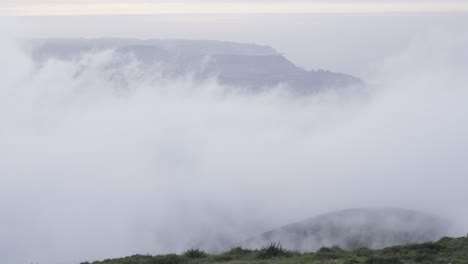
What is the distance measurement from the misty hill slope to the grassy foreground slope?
5685 centimetres

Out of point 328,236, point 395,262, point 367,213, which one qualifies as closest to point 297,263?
point 395,262

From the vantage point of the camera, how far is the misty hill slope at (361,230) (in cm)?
8550

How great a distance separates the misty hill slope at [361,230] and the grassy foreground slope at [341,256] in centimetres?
5685

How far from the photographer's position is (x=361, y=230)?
96000 mm

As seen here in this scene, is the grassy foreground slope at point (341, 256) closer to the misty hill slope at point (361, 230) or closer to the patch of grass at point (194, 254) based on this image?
the patch of grass at point (194, 254)

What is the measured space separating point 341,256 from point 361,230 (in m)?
75.6

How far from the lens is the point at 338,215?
389ft

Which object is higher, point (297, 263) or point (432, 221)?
point (432, 221)

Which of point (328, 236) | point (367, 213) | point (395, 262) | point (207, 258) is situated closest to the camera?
point (395, 262)

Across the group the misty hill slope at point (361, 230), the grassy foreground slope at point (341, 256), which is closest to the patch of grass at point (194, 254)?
the grassy foreground slope at point (341, 256)

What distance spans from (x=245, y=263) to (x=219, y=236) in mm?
129788

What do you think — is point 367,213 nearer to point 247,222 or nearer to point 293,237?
point 293,237

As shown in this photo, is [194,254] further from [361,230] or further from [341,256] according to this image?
[361,230]

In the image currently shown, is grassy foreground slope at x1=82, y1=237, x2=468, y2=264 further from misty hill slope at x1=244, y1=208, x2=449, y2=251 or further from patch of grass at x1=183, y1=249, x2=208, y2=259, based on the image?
misty hill slope at x1=244, y1=208, x2=449, y2=251
